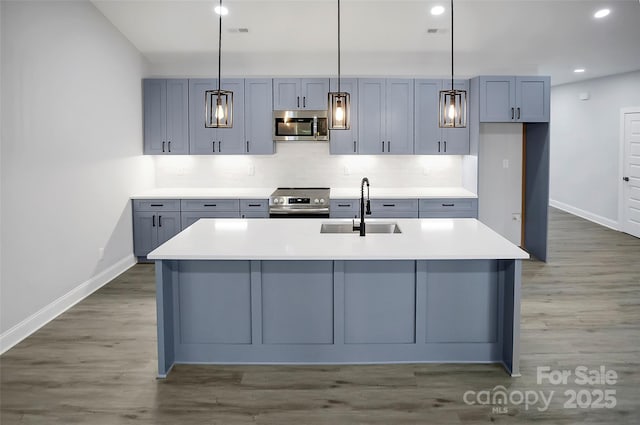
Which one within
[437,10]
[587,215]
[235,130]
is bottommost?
[587,215]

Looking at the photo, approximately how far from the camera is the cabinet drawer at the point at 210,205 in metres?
7.03

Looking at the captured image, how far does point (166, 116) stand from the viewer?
733 cm

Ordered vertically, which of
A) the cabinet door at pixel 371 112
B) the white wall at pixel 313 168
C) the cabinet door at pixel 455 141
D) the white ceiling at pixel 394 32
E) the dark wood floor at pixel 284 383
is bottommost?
the dark wood floor at pixel 284 383

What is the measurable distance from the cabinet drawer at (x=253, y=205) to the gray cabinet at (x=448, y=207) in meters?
1.89

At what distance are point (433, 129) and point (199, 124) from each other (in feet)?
9.75

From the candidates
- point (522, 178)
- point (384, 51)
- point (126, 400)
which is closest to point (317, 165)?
point (384, 51)

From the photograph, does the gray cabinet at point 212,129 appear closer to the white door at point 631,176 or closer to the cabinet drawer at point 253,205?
the cabinet drawer at point 253,205

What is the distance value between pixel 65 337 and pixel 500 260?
339 centimetres

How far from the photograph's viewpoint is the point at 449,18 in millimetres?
6195

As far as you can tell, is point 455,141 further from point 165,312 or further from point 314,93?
point 165,312

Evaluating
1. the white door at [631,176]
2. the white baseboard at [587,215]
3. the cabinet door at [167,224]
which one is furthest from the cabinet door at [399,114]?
the white baseboard at [587,215]

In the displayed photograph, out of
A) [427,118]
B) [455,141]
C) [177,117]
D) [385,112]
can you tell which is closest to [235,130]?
[177,117]

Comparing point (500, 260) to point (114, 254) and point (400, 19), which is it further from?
point (114, 254)

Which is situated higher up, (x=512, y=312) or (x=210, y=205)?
(x=210, y=205)
